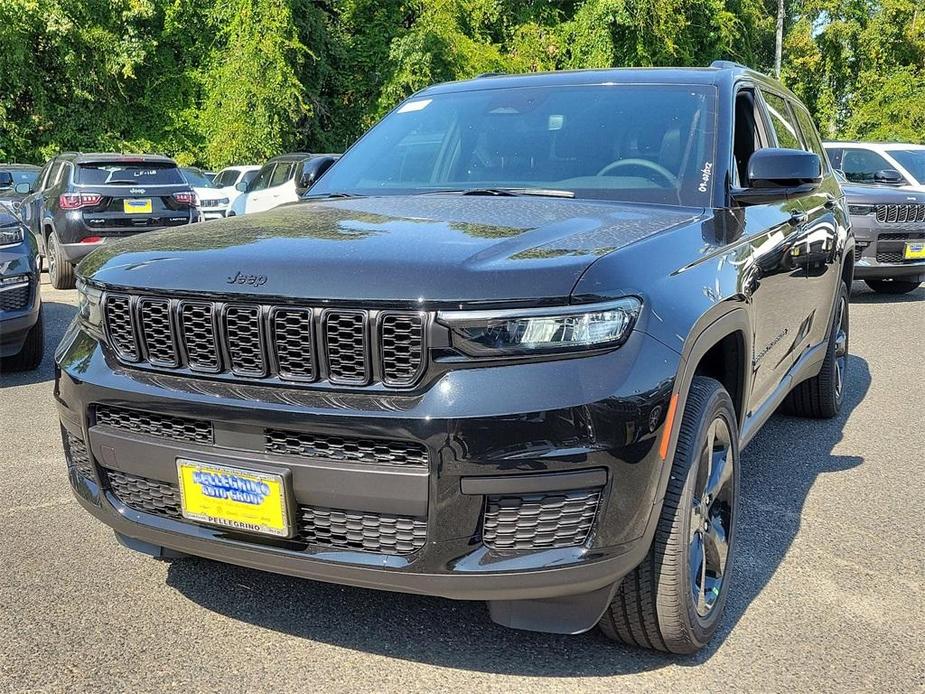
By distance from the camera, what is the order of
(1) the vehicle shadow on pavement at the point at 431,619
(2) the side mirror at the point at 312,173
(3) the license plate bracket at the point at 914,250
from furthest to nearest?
(3) the license plate bracket at the point at 914,250
(2) the side mirror at the point at 312,173
(1) the vehicle shadow on pavement at the point at 431,619

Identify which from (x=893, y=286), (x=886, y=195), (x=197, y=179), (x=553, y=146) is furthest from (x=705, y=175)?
(x=197, y=179)

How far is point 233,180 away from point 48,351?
13635 mm

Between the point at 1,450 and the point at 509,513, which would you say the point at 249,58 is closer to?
the point at 1,450

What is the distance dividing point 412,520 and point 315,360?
18.7 inches

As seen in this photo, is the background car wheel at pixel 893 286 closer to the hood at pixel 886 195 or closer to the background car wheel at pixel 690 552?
the hood at pixel 886 195

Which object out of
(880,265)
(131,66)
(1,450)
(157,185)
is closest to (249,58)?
(131,66)

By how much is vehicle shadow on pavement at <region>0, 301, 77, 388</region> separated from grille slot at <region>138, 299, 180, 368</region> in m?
4.34

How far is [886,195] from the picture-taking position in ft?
36.3

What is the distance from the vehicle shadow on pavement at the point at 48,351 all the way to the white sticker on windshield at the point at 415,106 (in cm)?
348

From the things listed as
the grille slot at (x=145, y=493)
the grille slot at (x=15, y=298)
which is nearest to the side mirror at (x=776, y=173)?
the grille slot at (x=145, y=493)

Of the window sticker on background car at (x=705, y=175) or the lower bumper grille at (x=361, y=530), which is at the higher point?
the window sticker on background car at (x=705, y=175)

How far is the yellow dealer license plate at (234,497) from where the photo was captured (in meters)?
2.52

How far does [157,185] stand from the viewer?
12.5 meters

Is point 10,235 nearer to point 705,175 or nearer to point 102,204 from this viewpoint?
point 705,175
